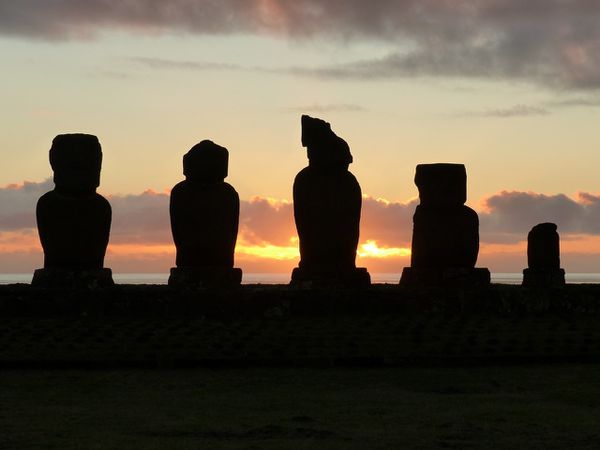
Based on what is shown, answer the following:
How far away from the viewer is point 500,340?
493 inches

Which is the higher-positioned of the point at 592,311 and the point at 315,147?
the point at 315,147

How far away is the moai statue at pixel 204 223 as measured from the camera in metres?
17.3

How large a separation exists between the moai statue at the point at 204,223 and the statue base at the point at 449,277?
10.0ft

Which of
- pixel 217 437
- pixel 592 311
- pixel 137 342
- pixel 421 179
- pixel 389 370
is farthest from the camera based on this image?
pixel 421 179

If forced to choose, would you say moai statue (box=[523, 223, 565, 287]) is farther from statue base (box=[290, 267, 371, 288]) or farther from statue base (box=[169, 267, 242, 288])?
statue base (box=[169, 267, 242, 288])

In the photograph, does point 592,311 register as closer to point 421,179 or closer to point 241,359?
point 421,179

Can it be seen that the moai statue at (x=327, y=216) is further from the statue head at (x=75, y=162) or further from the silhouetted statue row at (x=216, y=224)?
the statue head at (x=75, y=162)

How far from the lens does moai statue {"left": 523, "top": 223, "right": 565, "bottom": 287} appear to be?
70.6 ft

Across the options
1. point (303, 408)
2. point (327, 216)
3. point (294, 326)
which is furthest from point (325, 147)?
point (303, 408)

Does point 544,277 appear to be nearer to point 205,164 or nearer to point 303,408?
point 205,164

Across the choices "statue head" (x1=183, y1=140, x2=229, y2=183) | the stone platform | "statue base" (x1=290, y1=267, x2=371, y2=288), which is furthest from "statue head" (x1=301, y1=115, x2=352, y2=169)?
the stone platform

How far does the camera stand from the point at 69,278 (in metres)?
16.8

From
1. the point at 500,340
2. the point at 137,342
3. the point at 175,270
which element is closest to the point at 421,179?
the point at 175,270

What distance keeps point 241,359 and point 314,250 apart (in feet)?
20.8
